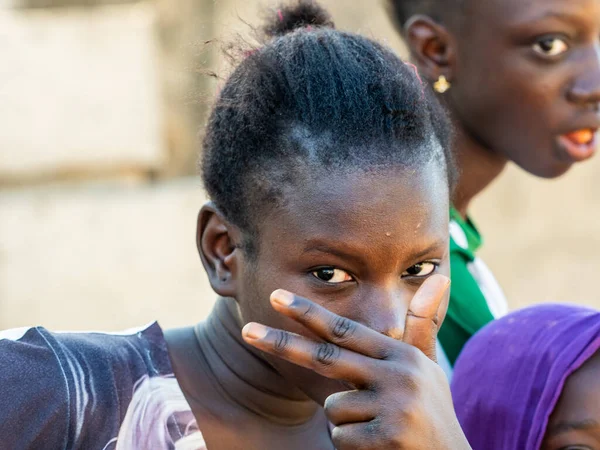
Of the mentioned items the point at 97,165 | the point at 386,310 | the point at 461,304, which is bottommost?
the point at 97,165

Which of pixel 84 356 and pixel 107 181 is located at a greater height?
pixel 84 356

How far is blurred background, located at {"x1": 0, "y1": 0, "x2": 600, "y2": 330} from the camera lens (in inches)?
181

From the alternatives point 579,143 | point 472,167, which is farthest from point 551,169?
point 472,167

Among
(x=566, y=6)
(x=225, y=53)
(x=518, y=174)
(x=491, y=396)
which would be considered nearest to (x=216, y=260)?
(x=225, y=53)

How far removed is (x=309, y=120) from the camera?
1918 mm

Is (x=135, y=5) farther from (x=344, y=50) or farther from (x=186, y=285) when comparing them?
(x=344, y=50)

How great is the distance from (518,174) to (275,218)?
372cm

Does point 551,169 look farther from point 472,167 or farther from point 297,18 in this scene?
point 297,18

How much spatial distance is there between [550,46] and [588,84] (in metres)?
0.15

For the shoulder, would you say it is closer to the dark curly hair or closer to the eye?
the dark curly hair

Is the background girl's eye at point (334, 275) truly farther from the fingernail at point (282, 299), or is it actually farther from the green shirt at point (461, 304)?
the green shirt at point (461, 304)

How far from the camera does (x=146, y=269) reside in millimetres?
4719

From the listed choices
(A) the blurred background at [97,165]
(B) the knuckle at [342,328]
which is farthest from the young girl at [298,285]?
(A) the blurred background at [97,165]

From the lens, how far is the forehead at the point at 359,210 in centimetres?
185
